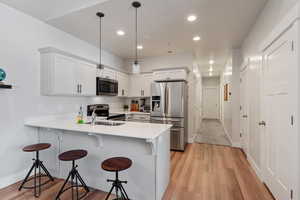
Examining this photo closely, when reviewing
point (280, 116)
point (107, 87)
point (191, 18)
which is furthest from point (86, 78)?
point (280, 116)

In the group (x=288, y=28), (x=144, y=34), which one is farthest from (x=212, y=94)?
(x=288, y=28)

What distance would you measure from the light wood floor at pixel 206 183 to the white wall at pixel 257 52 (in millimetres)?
377

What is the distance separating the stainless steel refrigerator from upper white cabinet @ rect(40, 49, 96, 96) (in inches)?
73.9

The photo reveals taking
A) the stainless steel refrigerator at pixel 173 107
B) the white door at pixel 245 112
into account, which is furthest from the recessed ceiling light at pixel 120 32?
the white door at pixel 245 112

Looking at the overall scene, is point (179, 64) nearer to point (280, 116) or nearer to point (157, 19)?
point (157, 19)

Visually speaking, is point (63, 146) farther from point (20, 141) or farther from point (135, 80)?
point (135, 80)

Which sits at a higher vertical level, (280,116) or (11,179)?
(280,116)

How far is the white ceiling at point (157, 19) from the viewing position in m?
2.28

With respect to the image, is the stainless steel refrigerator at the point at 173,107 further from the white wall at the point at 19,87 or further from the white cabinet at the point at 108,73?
the white wall at the point at 19,87

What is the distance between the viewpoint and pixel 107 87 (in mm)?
3949

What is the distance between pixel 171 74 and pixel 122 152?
2.84 metres

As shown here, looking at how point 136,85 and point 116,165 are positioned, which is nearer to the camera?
point 116,165

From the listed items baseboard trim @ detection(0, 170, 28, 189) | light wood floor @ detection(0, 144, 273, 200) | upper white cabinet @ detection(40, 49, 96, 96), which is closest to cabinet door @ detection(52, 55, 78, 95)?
upper white cabinet @ detection(40, 49, 96, 96)

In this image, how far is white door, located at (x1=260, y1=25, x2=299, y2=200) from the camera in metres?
1.56
